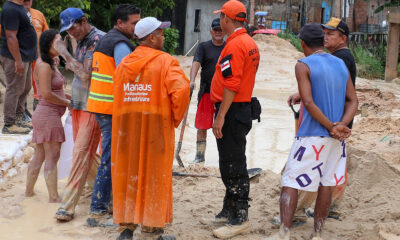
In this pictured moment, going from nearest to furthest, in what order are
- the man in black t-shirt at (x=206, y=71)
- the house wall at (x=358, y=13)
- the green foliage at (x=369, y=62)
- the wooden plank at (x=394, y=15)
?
the man in black t-shirt at (x=206, y=71) < the wooden plank at (x=394, y=15) < the green foliage at (x=369, y=62) < the house wall at (x=358, y=13)

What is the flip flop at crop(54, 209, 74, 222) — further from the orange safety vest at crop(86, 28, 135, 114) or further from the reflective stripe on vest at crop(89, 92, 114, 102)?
the reflective stripe on vest at crop(89, 92, 114, 102)

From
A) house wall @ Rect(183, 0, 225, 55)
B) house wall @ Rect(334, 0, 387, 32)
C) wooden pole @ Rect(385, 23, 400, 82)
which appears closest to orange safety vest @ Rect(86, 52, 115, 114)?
wooden pole @ Rect(385, 23, 400, 82)

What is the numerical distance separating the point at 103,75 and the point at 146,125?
0.81 metres

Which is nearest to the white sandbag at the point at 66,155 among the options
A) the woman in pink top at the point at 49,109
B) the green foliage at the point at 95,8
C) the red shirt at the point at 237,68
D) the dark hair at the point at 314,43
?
the woman in pink top at the point at 49,109

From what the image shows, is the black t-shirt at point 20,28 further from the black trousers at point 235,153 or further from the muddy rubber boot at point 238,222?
the muddy rubber boot at point 238,222

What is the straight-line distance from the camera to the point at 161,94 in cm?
414

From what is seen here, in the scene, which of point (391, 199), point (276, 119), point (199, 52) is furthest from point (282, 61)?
point (391, 199)

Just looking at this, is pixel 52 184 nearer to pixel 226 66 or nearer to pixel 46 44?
pixel 46 44

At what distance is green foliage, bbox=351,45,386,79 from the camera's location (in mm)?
20328

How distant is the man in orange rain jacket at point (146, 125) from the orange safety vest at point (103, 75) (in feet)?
1.47

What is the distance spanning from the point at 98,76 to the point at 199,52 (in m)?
2.53

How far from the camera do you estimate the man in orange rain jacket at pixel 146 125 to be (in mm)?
4152

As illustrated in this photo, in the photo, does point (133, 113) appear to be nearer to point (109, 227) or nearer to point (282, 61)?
point (109, 227)

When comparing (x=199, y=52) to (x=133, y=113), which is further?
(x=199, y=52)
